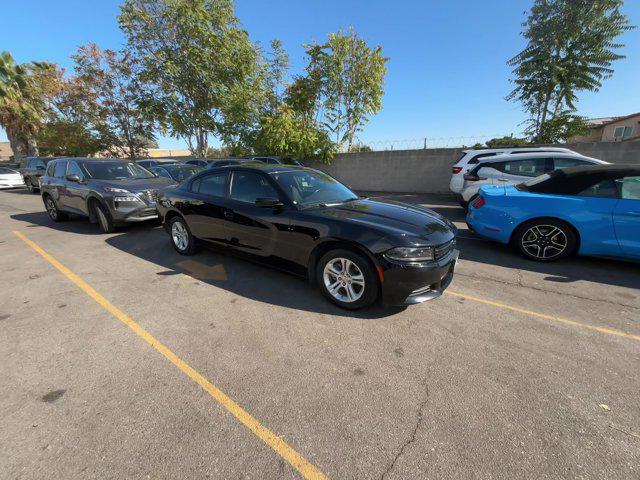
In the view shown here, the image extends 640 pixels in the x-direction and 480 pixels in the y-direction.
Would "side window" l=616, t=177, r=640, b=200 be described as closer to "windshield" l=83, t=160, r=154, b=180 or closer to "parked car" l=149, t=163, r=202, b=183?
"windshield" l=83, t=160, r=154, b=180

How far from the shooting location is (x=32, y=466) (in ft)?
5.29

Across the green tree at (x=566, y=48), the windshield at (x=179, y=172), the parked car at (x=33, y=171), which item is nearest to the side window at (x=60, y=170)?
the windshield at (x=179, y=172)

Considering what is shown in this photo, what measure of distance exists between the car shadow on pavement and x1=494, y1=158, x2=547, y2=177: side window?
A: 238 inches

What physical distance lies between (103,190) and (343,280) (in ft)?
19.1

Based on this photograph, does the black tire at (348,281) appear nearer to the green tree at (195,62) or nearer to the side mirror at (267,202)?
the side mirror at (267,202)

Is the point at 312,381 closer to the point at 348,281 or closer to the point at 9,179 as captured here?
the point at 348,281

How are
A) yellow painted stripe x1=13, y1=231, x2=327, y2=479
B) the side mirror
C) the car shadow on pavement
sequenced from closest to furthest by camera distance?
yellow painted stripe x1=13, y1=231, x2=327, y2=479 < the car shadow on pavement < the side mirror

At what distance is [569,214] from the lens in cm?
430

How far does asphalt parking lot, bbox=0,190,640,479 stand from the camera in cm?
165

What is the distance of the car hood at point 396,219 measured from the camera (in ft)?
9.79

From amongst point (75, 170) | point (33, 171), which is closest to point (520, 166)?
point (75, 170)

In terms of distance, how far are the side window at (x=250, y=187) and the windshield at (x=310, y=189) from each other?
6.2 inches

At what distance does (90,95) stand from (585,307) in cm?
2785

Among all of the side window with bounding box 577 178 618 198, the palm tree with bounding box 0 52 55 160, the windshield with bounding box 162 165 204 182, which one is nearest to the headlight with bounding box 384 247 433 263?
the side window with bounding box 577 178 618 198
